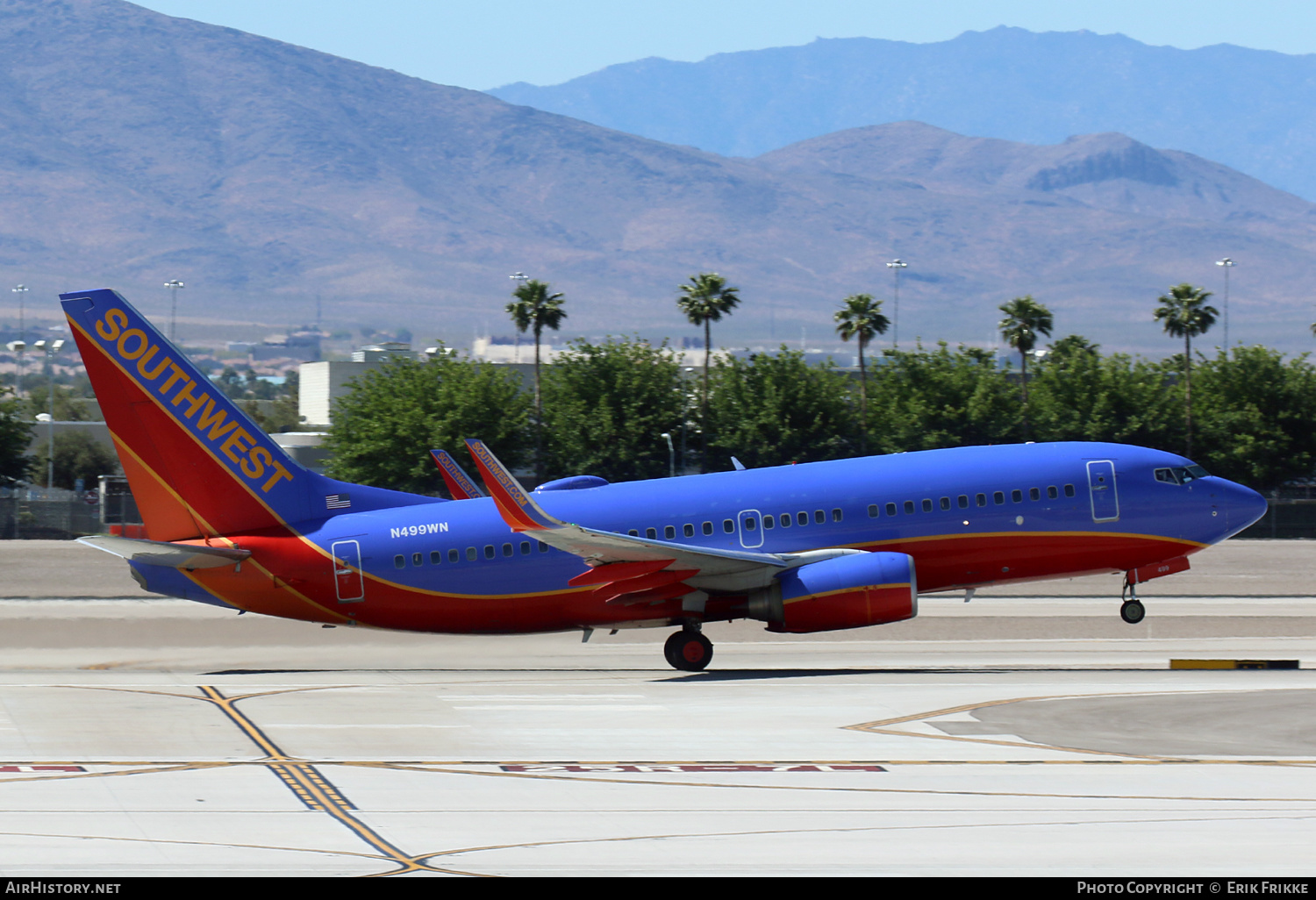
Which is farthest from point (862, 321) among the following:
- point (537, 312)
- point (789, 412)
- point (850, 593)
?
point (850, 593)

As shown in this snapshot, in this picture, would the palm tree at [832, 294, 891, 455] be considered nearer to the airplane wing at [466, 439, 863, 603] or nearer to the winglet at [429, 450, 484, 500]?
the winglet at [429, 450, 484, 500]

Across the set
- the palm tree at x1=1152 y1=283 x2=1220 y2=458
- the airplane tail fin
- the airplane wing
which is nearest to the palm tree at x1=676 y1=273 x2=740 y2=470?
the palm tree at x1=1152 y1=283 x2=1220 y2=458

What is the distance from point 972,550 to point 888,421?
71480mm

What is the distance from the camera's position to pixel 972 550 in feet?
111

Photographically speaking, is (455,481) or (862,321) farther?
(862,321)

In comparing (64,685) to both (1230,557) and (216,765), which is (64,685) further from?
(1230,557)

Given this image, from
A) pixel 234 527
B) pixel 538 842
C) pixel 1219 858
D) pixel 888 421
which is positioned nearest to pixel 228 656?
pixel 234 527

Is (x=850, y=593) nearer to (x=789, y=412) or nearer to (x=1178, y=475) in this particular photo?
(x=1178, y=475)

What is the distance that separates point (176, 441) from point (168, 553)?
8.82 feet

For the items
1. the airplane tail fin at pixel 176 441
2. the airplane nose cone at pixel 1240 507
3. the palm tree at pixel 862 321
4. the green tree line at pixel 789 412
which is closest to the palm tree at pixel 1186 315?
the green tree line at pixel 789 412

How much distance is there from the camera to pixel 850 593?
3206 centimetres

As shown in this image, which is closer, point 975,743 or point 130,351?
point 975,743

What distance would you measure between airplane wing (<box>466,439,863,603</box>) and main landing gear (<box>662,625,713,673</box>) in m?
1.15

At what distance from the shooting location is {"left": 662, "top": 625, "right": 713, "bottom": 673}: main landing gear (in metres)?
33.7
